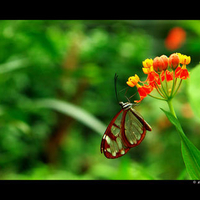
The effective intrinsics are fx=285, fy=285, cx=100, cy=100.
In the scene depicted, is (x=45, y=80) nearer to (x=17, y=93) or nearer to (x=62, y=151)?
(x=17, y=93)

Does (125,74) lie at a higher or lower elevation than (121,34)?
lower

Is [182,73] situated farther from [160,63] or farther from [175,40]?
[175,40]

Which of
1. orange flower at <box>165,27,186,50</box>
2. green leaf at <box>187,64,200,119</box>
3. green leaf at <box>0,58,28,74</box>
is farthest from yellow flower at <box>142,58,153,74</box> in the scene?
orange flower at <box>165,27,186,50</box>

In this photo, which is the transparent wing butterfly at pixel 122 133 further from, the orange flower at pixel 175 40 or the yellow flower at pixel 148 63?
the orange flower at pixel 175 40

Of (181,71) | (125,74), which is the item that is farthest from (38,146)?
(181,71)

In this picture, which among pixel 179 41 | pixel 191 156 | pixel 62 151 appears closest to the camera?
pixel 191 156

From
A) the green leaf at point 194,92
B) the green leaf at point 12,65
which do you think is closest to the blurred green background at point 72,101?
the green leaf at point 12,65
